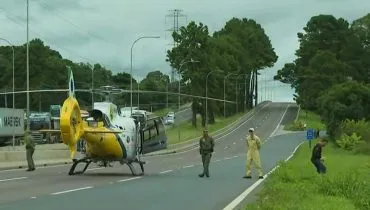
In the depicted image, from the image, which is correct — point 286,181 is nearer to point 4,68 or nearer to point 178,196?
point 178,196

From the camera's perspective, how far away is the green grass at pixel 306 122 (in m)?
131

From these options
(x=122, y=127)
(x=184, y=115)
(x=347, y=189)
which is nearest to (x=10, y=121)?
(x=122, y=127)

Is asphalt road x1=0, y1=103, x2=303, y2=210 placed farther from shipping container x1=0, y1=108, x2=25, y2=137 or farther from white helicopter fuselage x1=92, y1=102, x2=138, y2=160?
shipping container x1=0, y1=108, x2=25, y2=137

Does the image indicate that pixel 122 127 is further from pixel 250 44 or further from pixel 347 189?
pixel 250 44

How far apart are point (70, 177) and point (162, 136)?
20.7 ft

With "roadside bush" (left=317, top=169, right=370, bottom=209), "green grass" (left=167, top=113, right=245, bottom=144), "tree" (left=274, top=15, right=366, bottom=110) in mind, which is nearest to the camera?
"roadside bush" (left=317, top=169, right=370, bottom=209)

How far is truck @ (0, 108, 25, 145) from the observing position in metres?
64.1

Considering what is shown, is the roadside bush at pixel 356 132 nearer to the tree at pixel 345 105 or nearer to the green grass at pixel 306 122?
the tree at pixel 345 105

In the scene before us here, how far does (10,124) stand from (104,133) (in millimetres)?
38760

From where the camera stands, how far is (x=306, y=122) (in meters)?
140

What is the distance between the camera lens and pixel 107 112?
97.0ft

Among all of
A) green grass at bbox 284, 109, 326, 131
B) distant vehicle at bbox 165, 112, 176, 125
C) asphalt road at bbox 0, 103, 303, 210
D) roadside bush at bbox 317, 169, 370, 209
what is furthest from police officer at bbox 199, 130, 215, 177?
distant vehicle at bbox 165, 112, 176, 125

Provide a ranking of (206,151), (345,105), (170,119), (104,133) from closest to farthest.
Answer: (104,133), (206,151), (345,105), (170,119)

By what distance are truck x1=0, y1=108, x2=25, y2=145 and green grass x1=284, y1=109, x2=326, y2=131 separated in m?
64.3
